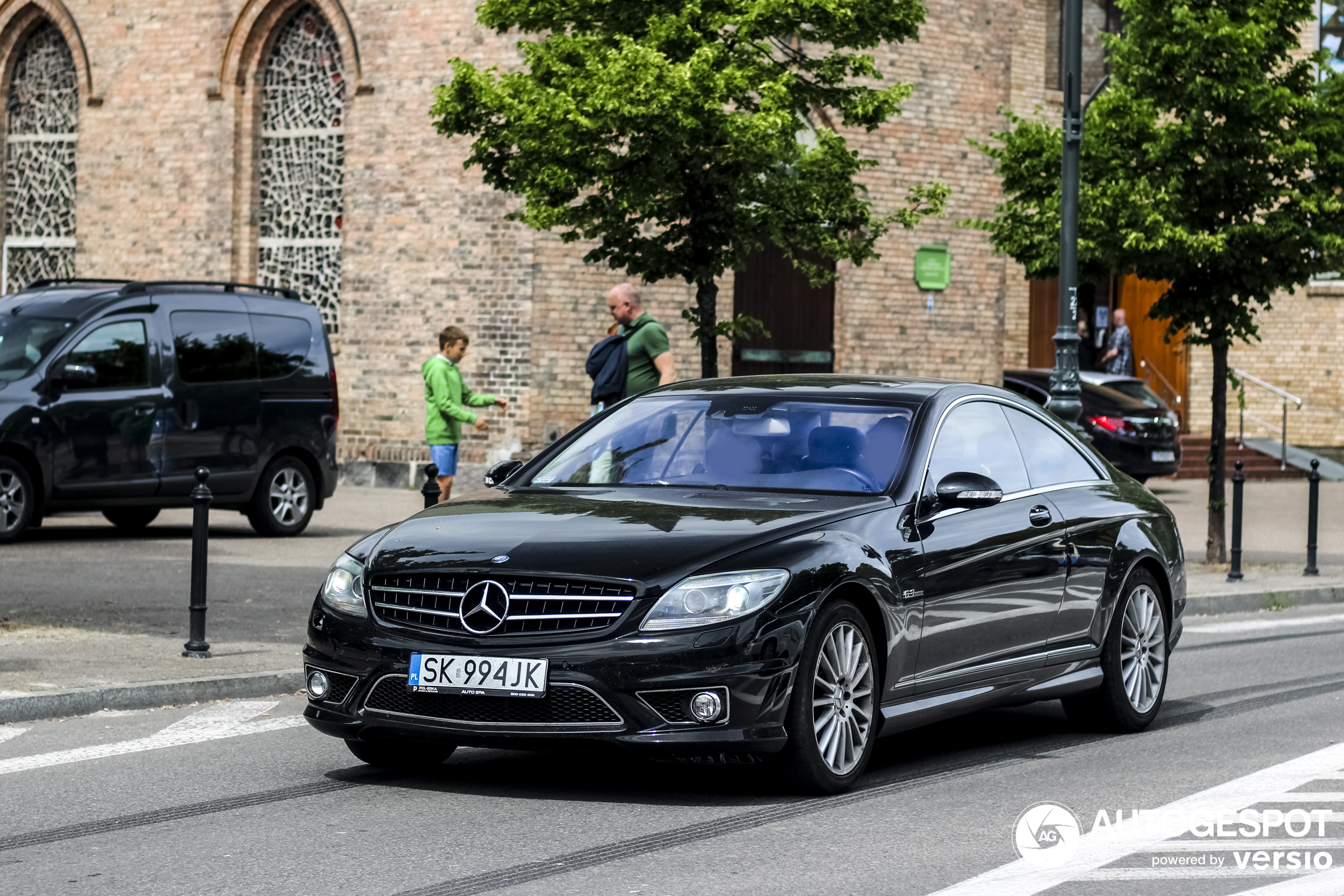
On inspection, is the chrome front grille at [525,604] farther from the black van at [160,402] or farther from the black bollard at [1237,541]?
the black bollard at [1237,541]

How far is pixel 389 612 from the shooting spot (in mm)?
6441

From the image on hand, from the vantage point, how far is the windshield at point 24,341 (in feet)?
50.7

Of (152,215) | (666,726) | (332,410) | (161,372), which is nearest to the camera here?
(666,726)

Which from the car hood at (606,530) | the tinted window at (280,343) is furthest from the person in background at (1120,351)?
the car hood at (606,530)

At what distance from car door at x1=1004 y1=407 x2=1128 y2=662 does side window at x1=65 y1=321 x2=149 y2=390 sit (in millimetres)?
9741

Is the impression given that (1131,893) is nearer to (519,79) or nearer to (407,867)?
(407,867)

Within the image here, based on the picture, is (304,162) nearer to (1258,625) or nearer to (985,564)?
(1258,625)

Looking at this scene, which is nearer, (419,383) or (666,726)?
(666,726)

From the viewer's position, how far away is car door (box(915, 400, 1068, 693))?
23.1ft

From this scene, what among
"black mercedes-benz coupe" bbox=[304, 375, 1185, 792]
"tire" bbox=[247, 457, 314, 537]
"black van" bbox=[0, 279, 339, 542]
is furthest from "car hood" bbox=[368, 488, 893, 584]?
"tire" bbox=[247, 457, 314, 537]

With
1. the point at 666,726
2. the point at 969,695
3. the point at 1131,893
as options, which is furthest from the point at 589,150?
the point at 1131,893

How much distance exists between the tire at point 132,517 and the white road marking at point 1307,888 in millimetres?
13666

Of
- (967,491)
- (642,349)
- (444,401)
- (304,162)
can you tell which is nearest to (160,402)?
(444,401)

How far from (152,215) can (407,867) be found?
72.1 feet
